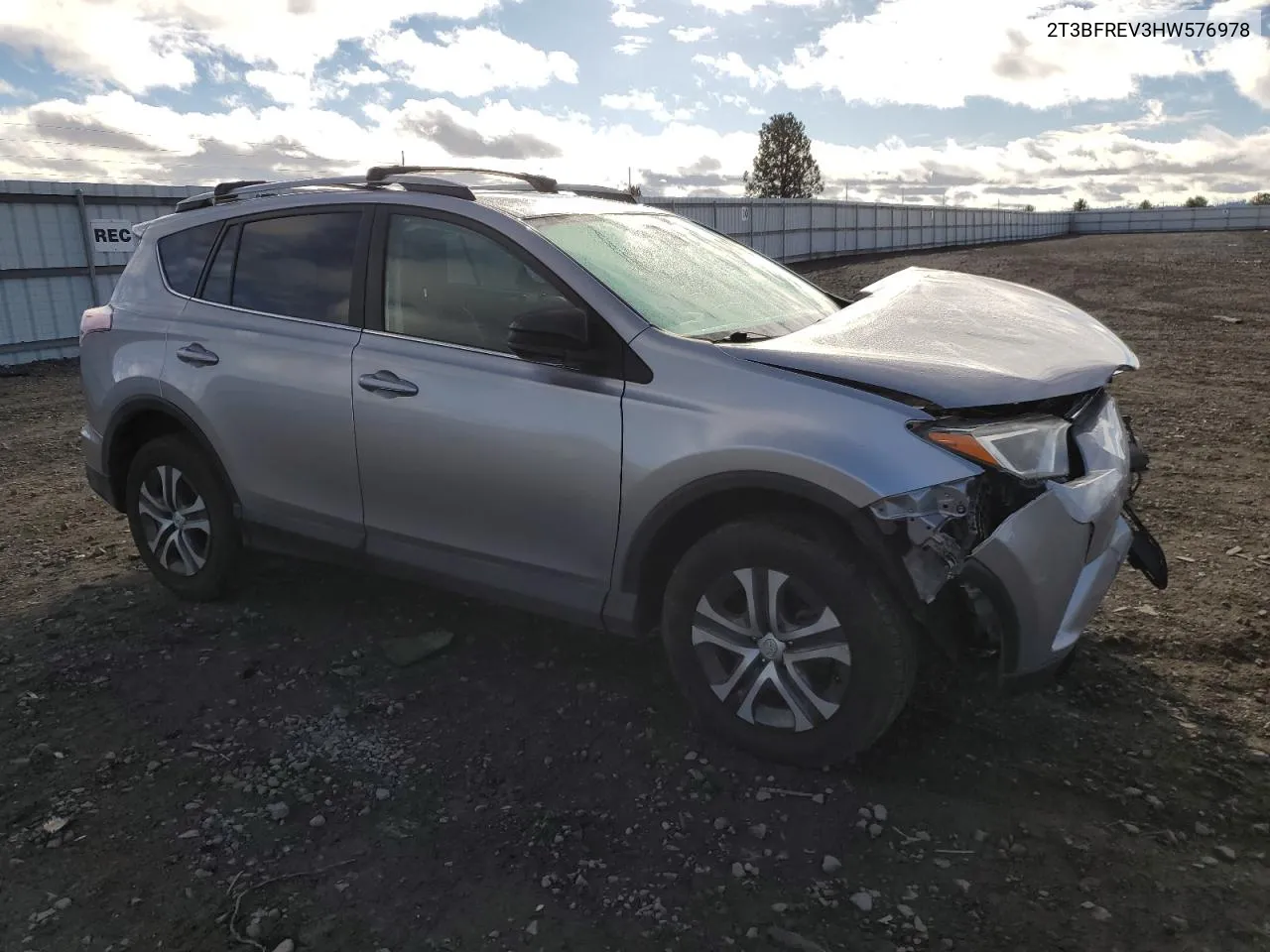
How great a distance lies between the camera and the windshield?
337cm

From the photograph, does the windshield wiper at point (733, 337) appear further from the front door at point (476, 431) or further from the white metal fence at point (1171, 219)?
the white metal fence at point (1171, 219)

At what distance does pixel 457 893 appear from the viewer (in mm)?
2652

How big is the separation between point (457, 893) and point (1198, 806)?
217cm

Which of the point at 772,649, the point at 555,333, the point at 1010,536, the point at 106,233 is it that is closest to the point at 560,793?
the point at 772,649

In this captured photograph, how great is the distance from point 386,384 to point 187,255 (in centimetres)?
150

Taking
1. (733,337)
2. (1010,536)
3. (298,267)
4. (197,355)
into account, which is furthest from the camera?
(197,355)

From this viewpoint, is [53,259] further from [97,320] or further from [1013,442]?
[1013,442]

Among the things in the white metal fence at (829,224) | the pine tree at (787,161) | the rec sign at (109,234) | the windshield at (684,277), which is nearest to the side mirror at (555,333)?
the windshield at (684,277)

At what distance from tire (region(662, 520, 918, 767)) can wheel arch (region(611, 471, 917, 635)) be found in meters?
0.07

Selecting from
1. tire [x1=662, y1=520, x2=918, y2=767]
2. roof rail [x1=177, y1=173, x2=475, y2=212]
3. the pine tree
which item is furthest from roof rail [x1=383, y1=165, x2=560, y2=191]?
the pine tree

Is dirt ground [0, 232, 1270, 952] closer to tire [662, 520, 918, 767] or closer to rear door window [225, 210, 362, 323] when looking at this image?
tire [662, 520, 918, 767]

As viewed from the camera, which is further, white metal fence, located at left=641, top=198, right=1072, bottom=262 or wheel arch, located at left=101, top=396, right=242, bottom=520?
white metal fence, located at left=641, top=198, right=1072, bottom=262

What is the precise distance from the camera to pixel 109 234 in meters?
13.7

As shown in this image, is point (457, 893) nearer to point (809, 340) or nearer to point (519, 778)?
point (519, 778)
